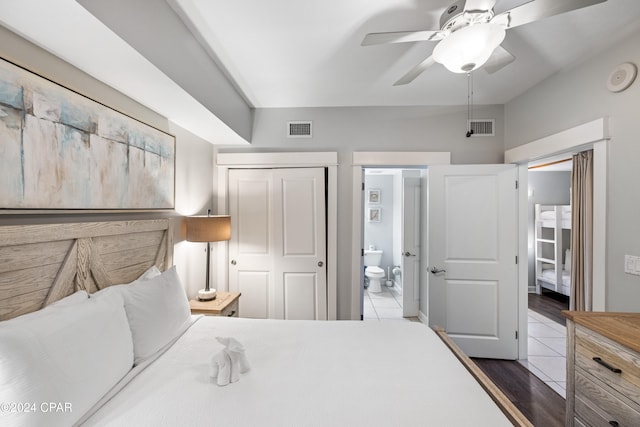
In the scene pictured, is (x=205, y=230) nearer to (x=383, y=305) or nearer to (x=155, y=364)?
(x=155, y=364)

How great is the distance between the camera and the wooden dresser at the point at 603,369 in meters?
1.06

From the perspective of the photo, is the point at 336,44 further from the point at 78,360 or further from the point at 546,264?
the point at 546,264

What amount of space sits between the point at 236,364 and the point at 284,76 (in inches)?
82.4

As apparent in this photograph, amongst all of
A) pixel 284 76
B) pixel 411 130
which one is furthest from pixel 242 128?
pixel 411 130

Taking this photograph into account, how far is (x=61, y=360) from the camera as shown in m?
0.84

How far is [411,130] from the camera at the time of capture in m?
2.68

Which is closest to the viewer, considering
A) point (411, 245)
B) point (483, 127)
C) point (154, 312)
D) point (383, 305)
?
point (154, 312)

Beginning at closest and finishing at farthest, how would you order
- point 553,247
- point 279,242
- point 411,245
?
point 279,242
point 411,245
point 553,247

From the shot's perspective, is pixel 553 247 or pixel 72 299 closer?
pixel 72 299

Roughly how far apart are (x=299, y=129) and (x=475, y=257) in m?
2.31

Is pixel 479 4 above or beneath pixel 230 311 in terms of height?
above

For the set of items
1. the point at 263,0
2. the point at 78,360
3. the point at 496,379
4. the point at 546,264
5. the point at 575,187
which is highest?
the point at 263,0

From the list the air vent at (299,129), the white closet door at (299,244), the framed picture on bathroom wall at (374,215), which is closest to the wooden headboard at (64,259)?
the white closet door at (299,244)

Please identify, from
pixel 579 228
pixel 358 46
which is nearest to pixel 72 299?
pixel 358 46
